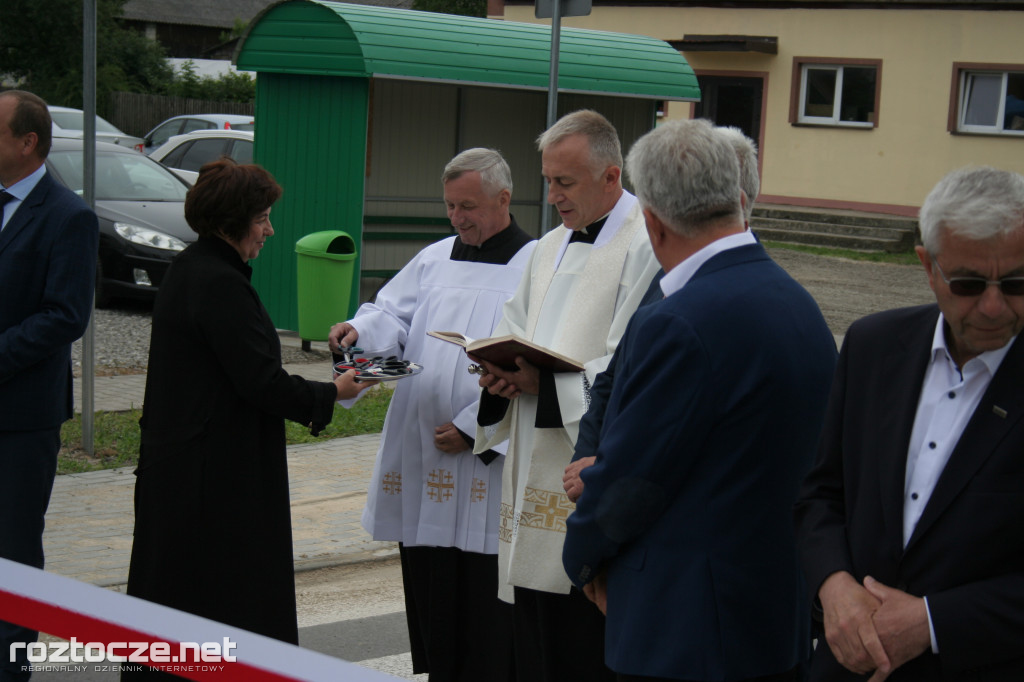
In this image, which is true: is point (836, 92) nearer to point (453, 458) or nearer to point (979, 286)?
point (453, 458)

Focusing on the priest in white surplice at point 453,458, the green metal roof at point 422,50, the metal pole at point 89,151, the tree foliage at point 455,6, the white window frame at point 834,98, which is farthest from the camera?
the tree foliage at point 455,6

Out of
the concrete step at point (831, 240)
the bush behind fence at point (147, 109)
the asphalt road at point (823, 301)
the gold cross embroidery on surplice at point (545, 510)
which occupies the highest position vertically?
the bush behind fence at point (147, 109)

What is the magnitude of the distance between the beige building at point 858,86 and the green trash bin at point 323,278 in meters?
14.7

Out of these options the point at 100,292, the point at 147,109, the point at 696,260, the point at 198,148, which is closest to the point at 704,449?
the point at 696,260

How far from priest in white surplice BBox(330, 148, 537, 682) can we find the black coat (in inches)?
32.1

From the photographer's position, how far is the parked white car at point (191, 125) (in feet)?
77.9

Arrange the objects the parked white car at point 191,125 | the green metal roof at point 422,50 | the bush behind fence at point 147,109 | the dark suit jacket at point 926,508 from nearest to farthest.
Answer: the dark suit jacket at point 926,508 < the green metal roof at point 422,50 < the parked white car at point 191,125 < the bush behind fence at point 147,109

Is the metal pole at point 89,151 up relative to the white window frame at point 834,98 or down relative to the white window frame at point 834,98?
down

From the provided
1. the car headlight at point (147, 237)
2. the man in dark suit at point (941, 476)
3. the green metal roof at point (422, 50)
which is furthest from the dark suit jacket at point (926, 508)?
the car headlight at point (147, 237)

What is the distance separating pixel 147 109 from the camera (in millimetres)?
36594

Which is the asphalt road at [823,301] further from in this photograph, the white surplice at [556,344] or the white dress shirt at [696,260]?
the white dress shirt at [696,260]

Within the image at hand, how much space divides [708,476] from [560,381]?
1019mm

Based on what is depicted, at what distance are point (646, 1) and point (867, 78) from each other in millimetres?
4892

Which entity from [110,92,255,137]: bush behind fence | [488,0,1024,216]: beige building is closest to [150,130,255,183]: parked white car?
[488,0,1024,216]: beige building
